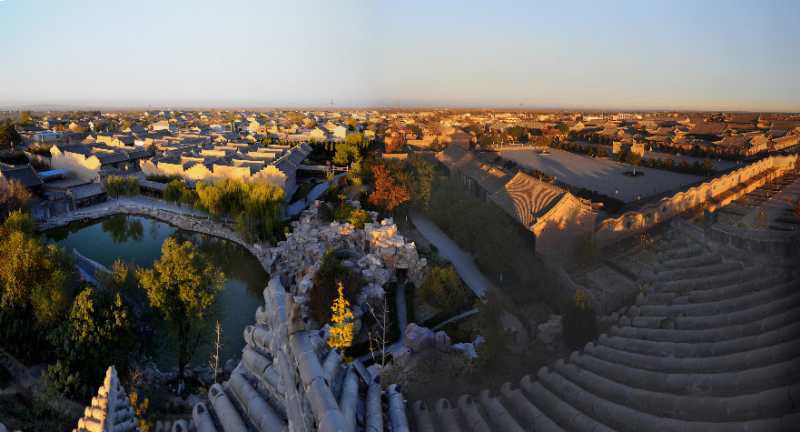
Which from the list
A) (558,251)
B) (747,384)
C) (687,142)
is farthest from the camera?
(687,142)

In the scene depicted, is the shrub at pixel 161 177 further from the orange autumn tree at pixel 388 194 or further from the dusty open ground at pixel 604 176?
the dusty open ground at pixel 604 176

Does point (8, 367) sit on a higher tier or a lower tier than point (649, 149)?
lower

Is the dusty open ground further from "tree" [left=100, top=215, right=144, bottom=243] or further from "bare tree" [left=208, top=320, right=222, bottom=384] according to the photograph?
"tree" [left=100, top=215, right=144, bottom=243]

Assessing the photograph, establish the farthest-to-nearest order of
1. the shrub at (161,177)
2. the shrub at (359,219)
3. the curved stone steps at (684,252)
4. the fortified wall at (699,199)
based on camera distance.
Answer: the shrub at (161,177), the shrub at (359,219), the fortified wall at (699,199), the curved stone steps at (684,252)

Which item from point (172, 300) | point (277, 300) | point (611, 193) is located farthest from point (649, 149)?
point (277, 300)

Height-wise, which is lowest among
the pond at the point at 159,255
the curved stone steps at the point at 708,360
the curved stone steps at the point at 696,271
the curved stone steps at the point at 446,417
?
the pond at the point at 159,255

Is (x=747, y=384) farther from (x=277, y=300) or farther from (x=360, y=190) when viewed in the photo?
(x=360, y=190)

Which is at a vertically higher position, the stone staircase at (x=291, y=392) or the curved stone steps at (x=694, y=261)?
the curved stone steps at (x=694, y=261)

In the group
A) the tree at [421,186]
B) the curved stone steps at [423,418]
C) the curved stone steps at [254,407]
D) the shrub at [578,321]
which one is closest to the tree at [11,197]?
the tree at [421,186]
